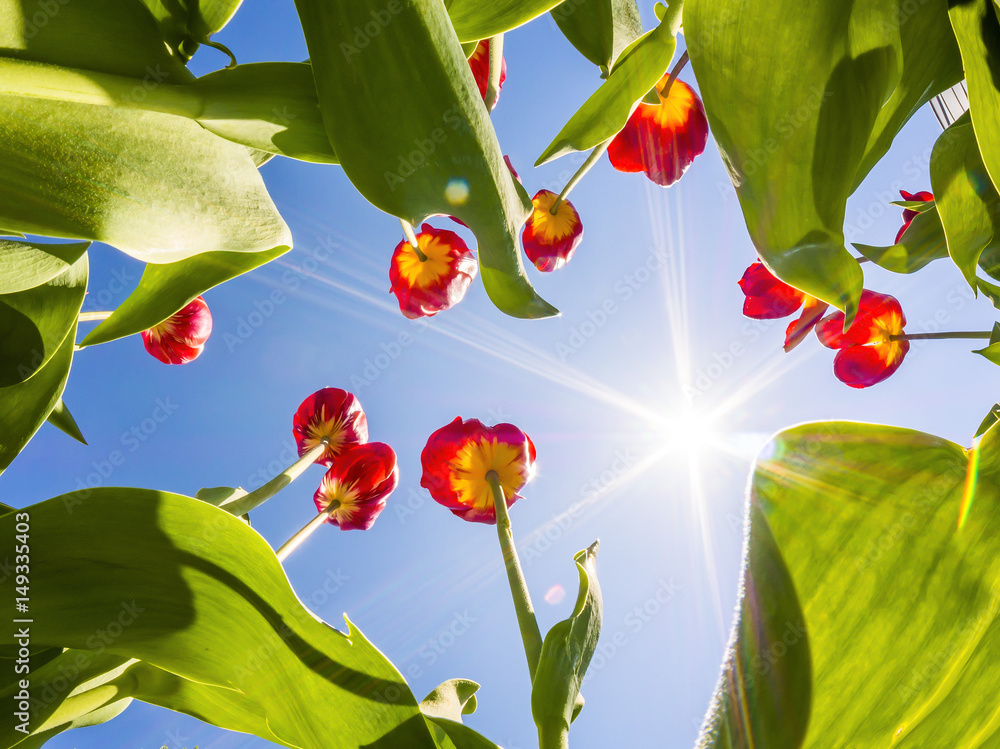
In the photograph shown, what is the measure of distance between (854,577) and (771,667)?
0.13 feet

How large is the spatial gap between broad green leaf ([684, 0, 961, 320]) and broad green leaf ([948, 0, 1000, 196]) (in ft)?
0.09

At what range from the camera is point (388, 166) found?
0.21m

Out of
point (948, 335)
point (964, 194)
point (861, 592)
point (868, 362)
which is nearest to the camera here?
point (861, 592)

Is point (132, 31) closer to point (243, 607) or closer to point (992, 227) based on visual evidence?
point (243, 607)

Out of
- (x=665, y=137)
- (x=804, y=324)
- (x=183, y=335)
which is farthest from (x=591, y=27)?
(x=183, y=335)

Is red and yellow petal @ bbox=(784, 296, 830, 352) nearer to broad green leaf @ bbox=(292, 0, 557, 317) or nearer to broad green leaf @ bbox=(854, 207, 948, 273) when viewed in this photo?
broad green leaf @ bbox=(854, 207, 948, 273)

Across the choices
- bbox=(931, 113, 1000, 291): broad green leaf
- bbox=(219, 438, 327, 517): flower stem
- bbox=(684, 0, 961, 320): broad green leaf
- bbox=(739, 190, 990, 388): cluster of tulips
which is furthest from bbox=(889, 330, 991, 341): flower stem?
bbox=(219, 438, 327, 517): flower stem

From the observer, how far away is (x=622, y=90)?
28 cm

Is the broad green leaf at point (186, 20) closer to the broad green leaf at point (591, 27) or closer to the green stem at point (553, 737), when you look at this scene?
the broad green leaf at point (591, 27)

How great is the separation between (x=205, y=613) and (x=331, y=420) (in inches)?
11.1

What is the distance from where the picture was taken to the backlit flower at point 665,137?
0.43m

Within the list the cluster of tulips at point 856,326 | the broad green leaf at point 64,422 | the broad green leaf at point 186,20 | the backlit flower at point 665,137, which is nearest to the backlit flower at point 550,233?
the backlit flower at point 665,137

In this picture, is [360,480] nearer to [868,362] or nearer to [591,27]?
[591,27]

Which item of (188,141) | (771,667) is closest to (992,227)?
(771,667)
